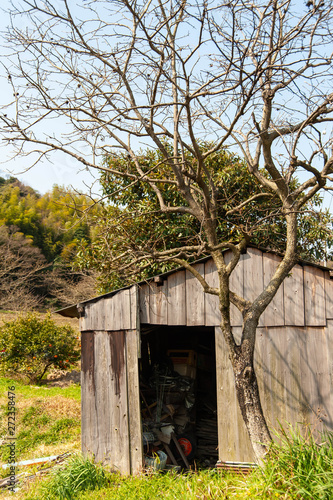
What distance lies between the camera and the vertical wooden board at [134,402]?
6984 millimetres

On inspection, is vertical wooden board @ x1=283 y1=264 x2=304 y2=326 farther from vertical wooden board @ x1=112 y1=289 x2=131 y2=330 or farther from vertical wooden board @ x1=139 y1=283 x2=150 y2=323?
vertical wooden board @ x1=112 y1=289 x2=131 y2=330

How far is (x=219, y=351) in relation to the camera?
7.09m

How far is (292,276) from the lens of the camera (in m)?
6.80

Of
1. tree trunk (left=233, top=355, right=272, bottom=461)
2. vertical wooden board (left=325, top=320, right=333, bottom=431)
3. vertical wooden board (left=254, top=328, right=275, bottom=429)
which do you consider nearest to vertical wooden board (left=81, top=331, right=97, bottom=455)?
vertical wooden board (left=254, top=328, right=275, bottom=429)

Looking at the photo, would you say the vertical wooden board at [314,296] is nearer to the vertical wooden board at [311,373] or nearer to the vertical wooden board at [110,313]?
the vertical wooden board at [311,373]

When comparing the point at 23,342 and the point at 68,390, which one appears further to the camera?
the point at 23,342

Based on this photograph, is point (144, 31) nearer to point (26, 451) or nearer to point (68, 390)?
point (26, 451)

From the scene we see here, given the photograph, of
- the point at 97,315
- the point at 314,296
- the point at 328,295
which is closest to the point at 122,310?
the point at 97,315

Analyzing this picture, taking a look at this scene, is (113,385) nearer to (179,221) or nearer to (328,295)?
(328,295)

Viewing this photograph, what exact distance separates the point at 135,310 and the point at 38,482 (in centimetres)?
306

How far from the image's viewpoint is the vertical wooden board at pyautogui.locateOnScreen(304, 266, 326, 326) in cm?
659

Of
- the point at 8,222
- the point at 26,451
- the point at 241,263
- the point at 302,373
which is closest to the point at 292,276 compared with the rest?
the point at 241,263

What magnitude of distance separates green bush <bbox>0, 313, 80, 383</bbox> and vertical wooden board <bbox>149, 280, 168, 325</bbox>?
26.6ft

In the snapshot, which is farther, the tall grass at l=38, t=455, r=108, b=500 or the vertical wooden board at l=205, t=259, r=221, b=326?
the vertical wooden board at l=205, t=259, r=221, b=326
